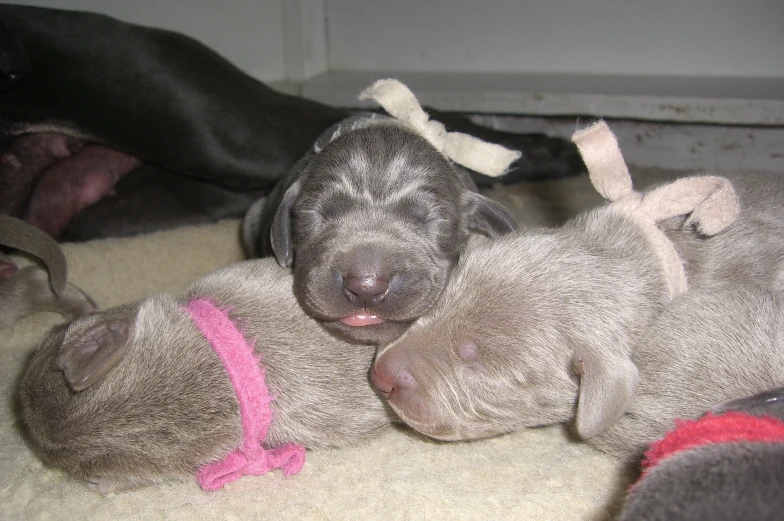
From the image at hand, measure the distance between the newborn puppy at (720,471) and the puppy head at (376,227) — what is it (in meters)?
0.81

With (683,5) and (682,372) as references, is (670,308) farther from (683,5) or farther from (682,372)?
(683,5)

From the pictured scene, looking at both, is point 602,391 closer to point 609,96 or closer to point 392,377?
point 392,377

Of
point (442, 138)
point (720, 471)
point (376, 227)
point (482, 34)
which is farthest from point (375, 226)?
point (482, 34)

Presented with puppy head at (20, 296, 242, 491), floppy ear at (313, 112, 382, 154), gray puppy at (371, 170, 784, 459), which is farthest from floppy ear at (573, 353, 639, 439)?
floppy ear at (313, 112, 382, 154)

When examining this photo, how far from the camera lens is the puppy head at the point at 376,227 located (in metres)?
1.95

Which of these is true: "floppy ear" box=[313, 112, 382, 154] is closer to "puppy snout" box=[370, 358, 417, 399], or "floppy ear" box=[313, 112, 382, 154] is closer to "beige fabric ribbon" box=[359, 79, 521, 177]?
"beige fabric ribbon" box=[359, 79, 521, 177]

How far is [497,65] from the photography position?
5684mm

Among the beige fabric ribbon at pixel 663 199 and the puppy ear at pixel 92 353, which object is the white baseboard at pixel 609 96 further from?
the puppy ear at pixel 92 353

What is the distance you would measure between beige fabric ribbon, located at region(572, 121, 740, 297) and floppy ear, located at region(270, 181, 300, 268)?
3.23 ft

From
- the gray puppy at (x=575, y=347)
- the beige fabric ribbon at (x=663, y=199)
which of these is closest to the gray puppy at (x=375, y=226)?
the gray puppy at (x=575, y=347)

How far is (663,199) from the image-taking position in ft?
6.65

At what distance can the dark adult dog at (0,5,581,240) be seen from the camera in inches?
128

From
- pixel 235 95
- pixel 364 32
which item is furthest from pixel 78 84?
pixel 364 32

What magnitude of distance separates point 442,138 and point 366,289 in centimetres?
99
